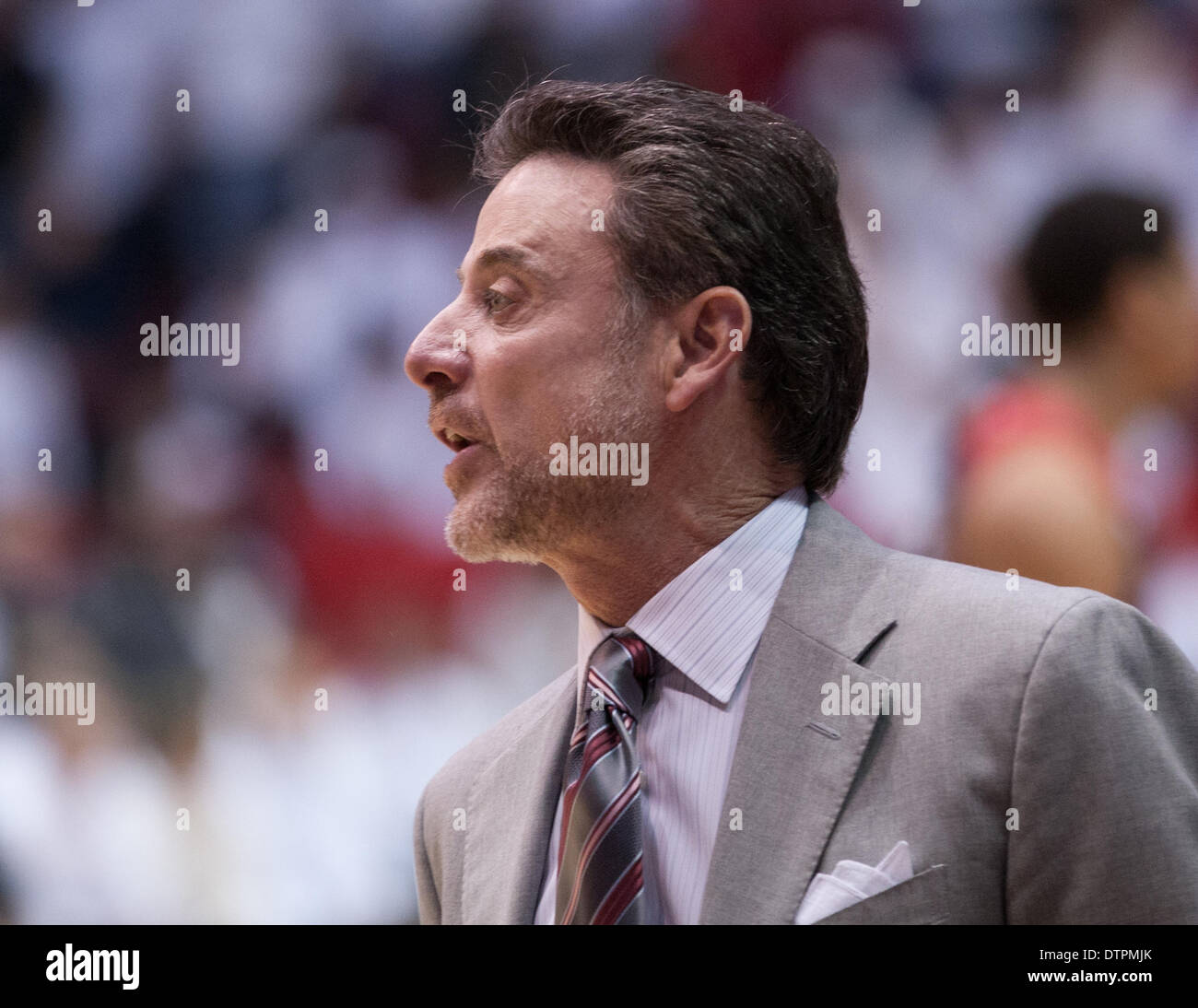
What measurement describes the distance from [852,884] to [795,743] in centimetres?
16

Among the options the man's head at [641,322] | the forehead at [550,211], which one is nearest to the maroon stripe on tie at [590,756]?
the man's head at [641,322]

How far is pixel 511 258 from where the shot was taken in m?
1.65

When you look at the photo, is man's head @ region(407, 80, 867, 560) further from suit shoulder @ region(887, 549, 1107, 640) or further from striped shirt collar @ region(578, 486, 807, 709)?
suit shoulder @ region(887, 549, 1107, 640)

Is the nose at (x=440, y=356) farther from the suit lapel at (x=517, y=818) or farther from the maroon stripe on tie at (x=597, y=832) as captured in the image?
the maroon stripe on tie at (x=597, y=832)

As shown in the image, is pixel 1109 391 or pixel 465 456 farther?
pixel 1109 391

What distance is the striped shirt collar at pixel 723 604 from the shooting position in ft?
4.92

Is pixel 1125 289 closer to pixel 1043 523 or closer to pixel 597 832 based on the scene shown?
pixel 1043 523

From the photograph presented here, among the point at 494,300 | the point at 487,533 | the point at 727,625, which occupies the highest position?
the point at 494,300

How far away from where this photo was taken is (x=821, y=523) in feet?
5.21

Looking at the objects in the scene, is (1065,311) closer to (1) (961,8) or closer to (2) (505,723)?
(1) (961,8)

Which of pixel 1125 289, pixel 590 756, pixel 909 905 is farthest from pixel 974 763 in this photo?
pixel 1125 289

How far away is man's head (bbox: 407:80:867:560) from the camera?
161 centimetres

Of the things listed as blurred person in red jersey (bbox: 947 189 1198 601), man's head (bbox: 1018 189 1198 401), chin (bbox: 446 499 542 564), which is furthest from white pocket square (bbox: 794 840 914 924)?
man's head (bbox: 1018 189 1198 401)
